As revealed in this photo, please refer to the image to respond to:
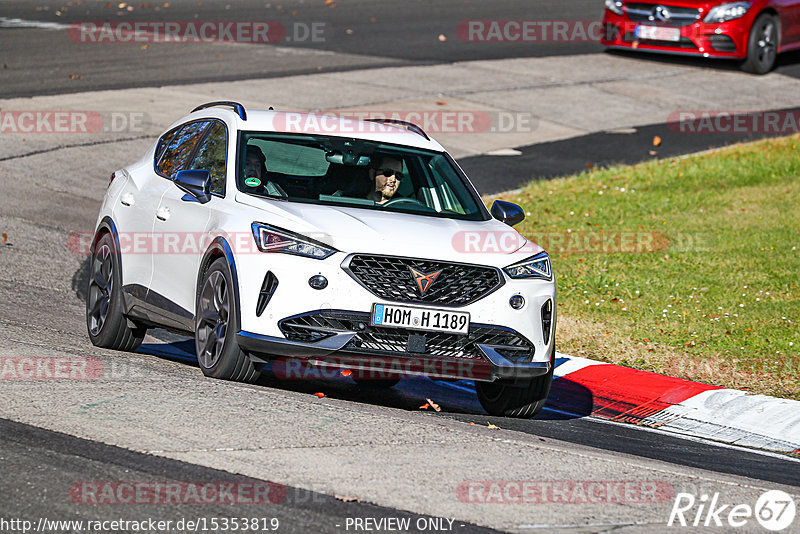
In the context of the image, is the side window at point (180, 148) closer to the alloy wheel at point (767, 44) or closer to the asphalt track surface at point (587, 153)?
the asphalt track surface at point (587, 153)

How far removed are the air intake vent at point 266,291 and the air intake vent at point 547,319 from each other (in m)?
1.67

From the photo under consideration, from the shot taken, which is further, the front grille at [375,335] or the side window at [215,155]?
the side window at [215,155]

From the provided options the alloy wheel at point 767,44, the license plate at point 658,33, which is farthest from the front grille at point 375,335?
the alloy wheel at point 767,44

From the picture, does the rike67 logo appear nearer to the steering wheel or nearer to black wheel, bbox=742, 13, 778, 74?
the steering wheel

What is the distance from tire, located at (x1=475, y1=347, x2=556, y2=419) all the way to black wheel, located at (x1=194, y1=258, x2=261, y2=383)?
5.49ft

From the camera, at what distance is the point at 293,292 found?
713 cm

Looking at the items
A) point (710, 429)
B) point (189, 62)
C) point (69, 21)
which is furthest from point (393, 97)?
point (710, 429)

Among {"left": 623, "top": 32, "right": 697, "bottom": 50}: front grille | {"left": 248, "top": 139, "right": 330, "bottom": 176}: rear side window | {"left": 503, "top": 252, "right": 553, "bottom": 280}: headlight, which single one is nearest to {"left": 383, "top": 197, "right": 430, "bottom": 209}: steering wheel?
{"left": 248, "top": 139, "right": 330, "bottom": 176}: rear side window

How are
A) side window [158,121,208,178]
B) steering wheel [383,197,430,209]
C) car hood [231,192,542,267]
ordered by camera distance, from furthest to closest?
side window [158,121,208,178], steering wheel [383,197,430,209], car hood [231,192,542,267]

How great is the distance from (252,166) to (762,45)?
17.8 meters

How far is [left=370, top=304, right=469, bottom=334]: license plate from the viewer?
7.16 metres

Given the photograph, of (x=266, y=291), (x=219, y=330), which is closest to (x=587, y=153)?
(x=219, y=330)

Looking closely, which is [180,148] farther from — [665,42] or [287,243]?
[665,42]

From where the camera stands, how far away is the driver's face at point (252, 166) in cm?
811
